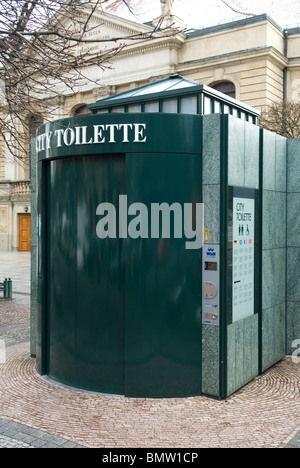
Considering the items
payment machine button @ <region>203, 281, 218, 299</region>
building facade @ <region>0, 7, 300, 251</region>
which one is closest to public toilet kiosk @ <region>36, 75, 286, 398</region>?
payment machine button @ <region>203, 281, 218, 299</region>

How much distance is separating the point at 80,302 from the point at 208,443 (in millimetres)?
2587

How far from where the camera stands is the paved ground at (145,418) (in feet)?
16.3

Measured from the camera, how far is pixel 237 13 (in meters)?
28.6

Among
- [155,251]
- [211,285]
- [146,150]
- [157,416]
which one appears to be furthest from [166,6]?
[157,416]

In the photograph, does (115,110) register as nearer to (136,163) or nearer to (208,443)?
(136,163)

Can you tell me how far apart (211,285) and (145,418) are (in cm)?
182

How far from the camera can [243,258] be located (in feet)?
22.4

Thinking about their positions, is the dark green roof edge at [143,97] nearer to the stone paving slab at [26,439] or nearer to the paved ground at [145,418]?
the paved ground at [145,418]

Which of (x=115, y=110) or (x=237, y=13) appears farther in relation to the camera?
(x=237, y=13)

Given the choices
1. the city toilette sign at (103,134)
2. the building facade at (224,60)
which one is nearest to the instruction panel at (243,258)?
the city toilette sign at (103,134)

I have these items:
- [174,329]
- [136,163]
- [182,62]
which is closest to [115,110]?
[136,163]

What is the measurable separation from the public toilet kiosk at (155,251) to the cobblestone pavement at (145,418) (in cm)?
30

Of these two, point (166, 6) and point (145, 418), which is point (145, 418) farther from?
point (166, 6)

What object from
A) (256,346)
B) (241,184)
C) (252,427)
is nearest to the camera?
(252,427)
